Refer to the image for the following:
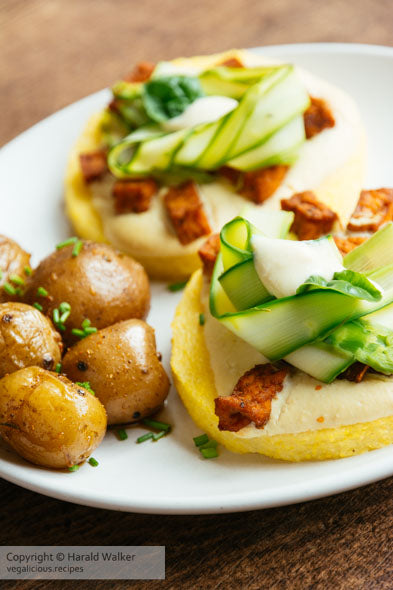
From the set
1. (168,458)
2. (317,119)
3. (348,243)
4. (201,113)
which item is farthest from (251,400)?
(317,119)

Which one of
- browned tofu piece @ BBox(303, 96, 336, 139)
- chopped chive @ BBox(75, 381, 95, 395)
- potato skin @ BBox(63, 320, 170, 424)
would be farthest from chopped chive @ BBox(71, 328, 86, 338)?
browned tofu piece @ BBox(303, 96, 336, 139)

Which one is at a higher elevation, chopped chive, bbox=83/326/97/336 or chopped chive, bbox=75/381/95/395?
chopped chive, bbox=83/326/97/336

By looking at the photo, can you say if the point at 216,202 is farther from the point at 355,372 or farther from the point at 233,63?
the point at 355,372

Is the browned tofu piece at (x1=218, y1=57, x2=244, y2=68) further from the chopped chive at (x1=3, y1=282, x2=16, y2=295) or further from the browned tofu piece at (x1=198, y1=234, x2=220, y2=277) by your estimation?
→ the chopped chive at (x1=3, y1=282, x2=16, y2=295)

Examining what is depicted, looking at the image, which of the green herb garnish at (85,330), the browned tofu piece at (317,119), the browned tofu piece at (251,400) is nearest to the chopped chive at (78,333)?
the green herb garnish at (85,330)

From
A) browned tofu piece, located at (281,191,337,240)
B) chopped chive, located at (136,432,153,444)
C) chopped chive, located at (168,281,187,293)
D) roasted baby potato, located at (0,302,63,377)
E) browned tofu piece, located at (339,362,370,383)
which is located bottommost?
chopped chive, located at (136,432,153,444)

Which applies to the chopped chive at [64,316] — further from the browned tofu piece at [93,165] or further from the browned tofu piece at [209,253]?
the browned tofu piece at [93,165]

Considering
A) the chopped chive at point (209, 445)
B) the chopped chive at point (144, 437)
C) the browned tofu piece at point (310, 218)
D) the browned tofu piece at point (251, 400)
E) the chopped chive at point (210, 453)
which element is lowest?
the chopped chive at point (209, 445)

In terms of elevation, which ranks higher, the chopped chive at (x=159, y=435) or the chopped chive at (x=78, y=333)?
the chopped chive at (x=78, y=333)
